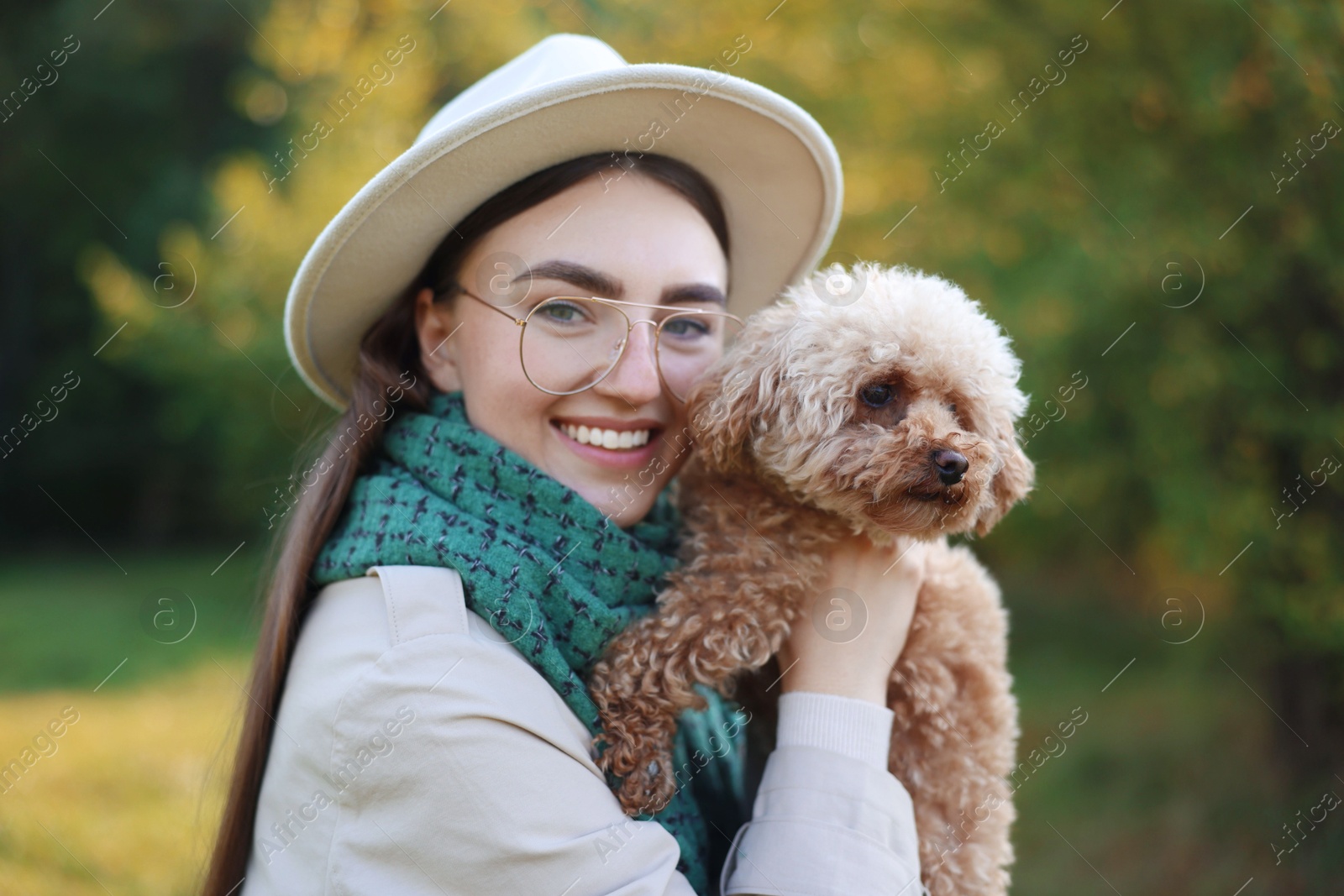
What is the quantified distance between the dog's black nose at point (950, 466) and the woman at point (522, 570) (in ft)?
1.10

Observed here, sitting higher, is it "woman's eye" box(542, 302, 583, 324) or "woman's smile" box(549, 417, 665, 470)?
"woman's eye" box(542, 302, 583, 324)

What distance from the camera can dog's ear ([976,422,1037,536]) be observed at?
198 centimetres

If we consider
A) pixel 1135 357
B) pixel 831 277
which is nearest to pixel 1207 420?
pixel 1135 357

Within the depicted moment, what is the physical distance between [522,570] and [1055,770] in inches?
191

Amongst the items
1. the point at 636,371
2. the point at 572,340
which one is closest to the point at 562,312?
the point at 572,340

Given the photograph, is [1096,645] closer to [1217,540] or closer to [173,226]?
[1217,540]

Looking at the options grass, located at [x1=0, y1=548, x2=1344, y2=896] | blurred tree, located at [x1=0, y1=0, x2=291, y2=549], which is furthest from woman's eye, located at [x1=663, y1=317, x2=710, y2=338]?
blurred tree, located at [x1=0, y1=0, x2=291, y2=549]

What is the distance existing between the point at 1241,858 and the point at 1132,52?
3661mm

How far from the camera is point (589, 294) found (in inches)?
72.7

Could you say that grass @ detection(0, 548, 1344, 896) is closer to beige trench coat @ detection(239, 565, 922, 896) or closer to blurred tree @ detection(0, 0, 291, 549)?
beige trench coat @ detection(239, 565, 922, 896)

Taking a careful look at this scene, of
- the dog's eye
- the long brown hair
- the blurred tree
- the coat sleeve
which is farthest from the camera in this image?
the blurred tree

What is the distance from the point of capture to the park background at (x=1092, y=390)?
4020 millimetres

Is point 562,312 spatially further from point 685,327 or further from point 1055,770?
point 1055,770

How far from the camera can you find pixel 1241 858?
434cm
